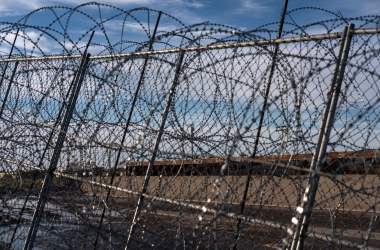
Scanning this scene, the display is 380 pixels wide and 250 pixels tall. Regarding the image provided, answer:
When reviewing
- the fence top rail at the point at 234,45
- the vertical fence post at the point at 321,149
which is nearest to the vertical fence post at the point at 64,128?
the fence top rail at the point at 234,45

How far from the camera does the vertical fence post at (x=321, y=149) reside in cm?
283

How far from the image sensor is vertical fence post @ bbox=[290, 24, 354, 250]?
283 centimetres

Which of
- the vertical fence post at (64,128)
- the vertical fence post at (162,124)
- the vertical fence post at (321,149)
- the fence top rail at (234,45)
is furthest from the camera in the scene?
the vertical fence post at (64,128)

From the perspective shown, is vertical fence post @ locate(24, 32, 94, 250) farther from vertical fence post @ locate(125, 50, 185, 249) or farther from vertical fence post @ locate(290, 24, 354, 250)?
vertical fence post @ locate(290, 24, 354, 250)

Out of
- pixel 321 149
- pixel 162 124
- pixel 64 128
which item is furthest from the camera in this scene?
pixel 64 128

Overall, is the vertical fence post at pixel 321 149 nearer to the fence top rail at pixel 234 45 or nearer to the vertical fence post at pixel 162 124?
the fence top rail at pixel 234 45

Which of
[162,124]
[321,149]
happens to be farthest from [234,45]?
[321,149]

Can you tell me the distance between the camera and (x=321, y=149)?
2926 millimetres

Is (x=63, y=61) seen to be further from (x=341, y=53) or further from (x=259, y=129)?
(x=341, y=53)

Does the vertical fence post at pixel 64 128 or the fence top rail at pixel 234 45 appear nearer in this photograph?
the fence top rail at pixel 234 45

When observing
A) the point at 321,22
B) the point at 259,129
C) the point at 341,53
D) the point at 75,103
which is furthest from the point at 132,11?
the point at 341,53

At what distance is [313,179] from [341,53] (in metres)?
0.69

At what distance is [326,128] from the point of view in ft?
9.64

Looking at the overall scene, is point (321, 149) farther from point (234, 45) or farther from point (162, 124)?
point (162, 124)
